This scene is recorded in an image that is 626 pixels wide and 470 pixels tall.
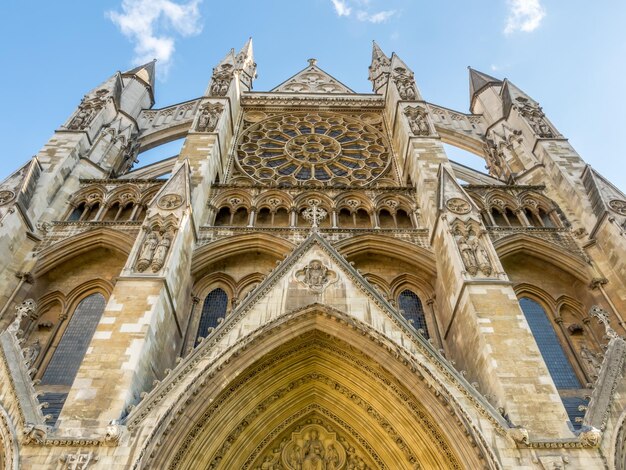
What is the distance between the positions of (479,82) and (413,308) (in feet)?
39.6

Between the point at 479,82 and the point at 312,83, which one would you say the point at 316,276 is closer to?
the point at 479,82

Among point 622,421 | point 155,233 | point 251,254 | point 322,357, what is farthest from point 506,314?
point 155,233

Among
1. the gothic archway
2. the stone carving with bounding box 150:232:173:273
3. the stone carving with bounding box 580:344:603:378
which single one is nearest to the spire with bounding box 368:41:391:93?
the stone carving with bounding box 150:232:173:273

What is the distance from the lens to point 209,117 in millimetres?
15031

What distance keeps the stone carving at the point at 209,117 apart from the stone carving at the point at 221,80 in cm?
115

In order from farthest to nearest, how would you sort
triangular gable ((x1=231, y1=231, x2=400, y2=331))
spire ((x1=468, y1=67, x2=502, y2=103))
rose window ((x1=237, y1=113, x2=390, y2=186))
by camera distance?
spire ((x1=468, y1=67, x2=502, y2=103))
rose window ((x1=237, y1=113, x2=390, y2=186))
triangular gable ((x1=231, y1=231, x2=400, y2=331))

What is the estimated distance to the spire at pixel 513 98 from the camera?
641 inches

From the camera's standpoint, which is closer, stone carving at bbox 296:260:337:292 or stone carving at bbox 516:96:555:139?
stone carving at bbox 296:260:337:292

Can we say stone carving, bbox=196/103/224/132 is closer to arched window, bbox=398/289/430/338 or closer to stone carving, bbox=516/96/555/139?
arched window, bbox=398/289/430/338

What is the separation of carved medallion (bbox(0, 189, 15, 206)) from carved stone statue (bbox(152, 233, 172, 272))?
13.9ft

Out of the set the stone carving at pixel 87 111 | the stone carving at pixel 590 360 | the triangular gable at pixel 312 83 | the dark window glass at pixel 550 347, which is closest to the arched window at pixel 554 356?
the dark window glass at pixel 550 347

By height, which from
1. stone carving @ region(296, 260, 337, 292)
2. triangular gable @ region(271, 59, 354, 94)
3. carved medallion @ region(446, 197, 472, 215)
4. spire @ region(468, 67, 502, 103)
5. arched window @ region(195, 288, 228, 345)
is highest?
triangular gable @ region(271, 59, 354, 94)

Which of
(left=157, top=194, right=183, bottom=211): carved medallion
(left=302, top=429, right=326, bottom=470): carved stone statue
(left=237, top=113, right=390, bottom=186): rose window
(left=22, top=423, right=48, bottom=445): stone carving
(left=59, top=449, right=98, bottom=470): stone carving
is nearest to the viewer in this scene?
(left=59, top=449, right=98, bottom=470): stone carving

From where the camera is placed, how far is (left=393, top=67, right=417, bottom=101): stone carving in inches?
659
